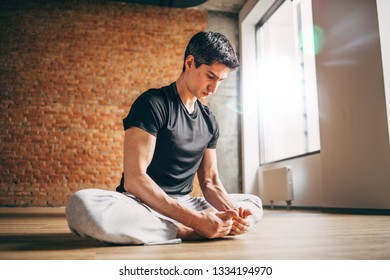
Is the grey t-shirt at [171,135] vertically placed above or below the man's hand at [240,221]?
above

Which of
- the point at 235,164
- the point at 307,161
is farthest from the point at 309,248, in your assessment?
the point at 235,164

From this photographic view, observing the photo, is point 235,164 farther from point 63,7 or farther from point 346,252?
point 346,252

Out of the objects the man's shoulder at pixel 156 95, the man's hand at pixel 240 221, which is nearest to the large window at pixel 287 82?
the man's shoulder at pixel 156 95

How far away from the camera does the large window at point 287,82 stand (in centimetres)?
505

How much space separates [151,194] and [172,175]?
0.93 feet

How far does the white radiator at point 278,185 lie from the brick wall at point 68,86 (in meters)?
2.48

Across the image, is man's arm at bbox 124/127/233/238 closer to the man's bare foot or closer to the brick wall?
the man's bare foot

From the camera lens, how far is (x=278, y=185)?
16.7 ft

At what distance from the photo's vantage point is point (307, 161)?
462 cm

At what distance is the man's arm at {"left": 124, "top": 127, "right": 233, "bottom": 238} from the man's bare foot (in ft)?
0.24

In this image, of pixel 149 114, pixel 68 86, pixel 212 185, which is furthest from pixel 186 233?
pixel 68 86

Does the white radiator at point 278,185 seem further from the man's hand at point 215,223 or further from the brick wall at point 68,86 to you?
the man's hand at point 215,223

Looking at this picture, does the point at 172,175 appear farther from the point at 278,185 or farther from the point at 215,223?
the point at 278,185
